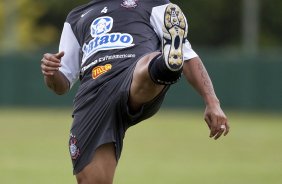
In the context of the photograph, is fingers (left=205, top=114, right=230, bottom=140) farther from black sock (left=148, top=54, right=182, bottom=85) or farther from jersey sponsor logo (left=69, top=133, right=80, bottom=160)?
jersey sponsor logo (left=69, top=133, right=80, bottom=160)

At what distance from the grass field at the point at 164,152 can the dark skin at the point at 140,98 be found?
18.6 feet

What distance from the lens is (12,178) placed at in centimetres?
1354

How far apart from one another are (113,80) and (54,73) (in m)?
0.50

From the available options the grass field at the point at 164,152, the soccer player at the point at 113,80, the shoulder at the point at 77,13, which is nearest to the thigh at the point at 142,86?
the soccer player at the point at 113,80

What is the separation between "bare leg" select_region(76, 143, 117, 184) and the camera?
7.24 metres

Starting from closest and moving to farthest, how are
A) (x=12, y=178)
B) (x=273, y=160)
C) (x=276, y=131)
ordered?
(x=12, y=178), (x=273, y=160), (x=276, y=131)

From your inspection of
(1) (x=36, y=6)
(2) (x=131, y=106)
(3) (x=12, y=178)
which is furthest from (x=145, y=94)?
(1) (x=36, y=6)

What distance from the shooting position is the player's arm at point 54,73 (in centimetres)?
727

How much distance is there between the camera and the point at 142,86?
6.92m

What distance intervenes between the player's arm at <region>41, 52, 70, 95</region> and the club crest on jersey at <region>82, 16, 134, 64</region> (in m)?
0.26

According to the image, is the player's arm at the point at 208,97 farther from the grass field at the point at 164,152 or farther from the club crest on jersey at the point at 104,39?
the grass field at the point at 164,152

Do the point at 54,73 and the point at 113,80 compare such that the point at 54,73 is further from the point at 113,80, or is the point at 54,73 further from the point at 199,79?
the point at 199,79

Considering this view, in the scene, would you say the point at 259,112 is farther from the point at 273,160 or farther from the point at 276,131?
the point at 273,160

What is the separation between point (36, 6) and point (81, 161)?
3958 centimetres
